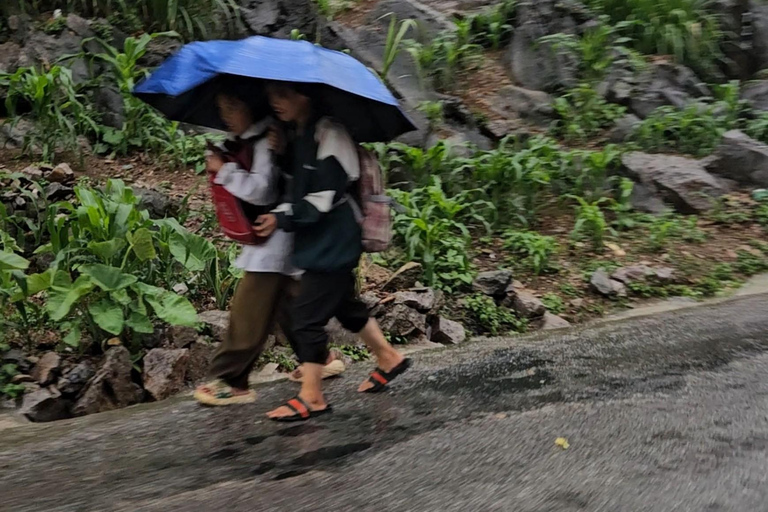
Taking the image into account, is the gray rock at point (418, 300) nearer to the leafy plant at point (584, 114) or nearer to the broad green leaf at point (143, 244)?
the broad green leaf at point (143, 244)

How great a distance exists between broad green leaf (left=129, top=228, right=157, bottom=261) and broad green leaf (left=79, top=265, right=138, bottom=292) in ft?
0.62

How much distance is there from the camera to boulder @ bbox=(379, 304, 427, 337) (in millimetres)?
4539

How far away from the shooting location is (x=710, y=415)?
295 cm

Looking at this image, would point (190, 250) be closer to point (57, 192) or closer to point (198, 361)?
point (198, 361)

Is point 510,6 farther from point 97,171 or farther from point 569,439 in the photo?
point 569,439

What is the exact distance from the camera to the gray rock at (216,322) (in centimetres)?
411

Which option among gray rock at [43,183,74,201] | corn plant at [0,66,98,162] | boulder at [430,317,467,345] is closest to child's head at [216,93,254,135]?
boulder at [430,317,467,345]

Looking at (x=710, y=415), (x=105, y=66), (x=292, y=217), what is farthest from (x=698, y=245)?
(x=105, y=66)

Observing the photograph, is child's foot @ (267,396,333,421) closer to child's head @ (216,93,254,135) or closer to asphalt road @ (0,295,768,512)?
asphalt road @ (0,295,768,512)

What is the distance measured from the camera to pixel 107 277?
3.64m

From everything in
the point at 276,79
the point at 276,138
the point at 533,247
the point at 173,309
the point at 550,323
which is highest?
the point at 276,79

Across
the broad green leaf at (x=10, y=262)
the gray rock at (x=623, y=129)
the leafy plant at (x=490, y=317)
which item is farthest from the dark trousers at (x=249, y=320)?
the gray rock at (x=623, y=129)

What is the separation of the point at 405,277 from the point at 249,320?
7.48ft

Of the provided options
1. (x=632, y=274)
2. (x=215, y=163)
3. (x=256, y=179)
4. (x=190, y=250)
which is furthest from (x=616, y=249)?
(x=215, y=163)
